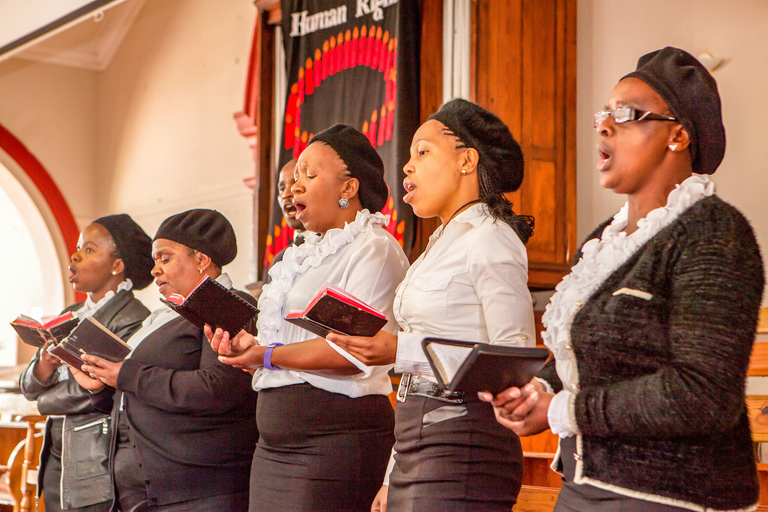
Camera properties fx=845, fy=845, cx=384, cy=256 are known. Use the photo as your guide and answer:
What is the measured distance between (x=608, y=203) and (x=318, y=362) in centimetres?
345

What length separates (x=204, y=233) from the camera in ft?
10.7

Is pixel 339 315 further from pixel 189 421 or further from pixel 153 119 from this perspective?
pixel 153 119

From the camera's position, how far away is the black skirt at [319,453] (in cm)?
229

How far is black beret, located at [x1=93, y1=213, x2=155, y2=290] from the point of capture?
3869 millimetres

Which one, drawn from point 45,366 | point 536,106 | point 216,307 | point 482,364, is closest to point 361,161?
point 216,307

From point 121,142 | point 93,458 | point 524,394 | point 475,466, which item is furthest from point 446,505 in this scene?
point 121,142

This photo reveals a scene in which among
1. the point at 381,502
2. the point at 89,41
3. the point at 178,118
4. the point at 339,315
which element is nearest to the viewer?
the point at 339,315

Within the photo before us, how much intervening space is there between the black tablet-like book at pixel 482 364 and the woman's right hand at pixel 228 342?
900 mm

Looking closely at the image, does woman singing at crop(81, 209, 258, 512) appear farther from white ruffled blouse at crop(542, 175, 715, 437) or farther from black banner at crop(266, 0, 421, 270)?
black banner at crop(266, 0, 421, 270)

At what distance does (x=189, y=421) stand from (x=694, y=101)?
2042 mm

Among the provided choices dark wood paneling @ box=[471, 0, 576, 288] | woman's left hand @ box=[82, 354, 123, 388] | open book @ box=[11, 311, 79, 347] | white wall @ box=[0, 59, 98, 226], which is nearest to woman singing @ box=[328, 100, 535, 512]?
woman's left hand @ box=[82, 354, 123, 388]

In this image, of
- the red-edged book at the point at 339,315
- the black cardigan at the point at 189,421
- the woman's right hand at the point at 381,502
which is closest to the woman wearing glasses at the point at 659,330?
the red-edged book at the point at 339,315

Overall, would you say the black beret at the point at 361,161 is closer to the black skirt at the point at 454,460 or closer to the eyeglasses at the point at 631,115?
the black skirt at the point at 454,460

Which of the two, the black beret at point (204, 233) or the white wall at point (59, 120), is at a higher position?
the white wall at point (59, 120)
